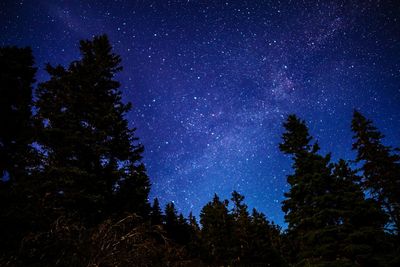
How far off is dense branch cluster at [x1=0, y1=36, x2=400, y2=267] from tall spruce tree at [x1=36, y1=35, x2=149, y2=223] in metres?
0.05

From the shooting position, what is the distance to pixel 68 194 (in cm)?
1100

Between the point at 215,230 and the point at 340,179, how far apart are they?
21.8m

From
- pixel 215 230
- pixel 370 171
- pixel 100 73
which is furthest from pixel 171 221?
pixel 100 73

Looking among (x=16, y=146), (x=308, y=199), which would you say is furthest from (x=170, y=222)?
(x=16, y=146)

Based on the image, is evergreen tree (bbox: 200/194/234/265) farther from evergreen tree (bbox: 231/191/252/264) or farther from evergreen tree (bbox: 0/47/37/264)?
evergreen tree (bbox: 0/47/37/264)

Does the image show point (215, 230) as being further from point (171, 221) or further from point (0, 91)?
point (0, 91)

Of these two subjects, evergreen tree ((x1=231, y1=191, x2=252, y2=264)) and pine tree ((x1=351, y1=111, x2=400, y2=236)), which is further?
evergreen tree ((x1=231, y1=191, x2=252, y2=264))

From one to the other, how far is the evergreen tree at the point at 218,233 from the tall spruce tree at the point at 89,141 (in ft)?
67.8

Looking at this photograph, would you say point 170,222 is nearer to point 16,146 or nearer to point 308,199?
point 308,199

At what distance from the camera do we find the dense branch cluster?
22.7ft

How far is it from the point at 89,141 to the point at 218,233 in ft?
83.6

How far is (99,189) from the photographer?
12.4 metres

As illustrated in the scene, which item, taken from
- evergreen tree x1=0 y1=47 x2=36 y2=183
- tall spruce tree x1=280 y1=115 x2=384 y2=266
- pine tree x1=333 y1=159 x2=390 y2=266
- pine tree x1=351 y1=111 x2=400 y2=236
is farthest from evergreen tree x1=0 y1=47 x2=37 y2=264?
pine tree x1=351 y1=111 x2=400 y2=236

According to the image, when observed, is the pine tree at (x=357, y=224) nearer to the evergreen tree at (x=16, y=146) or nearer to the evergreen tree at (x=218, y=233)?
the evergreen tree at (x=16, y=146)
